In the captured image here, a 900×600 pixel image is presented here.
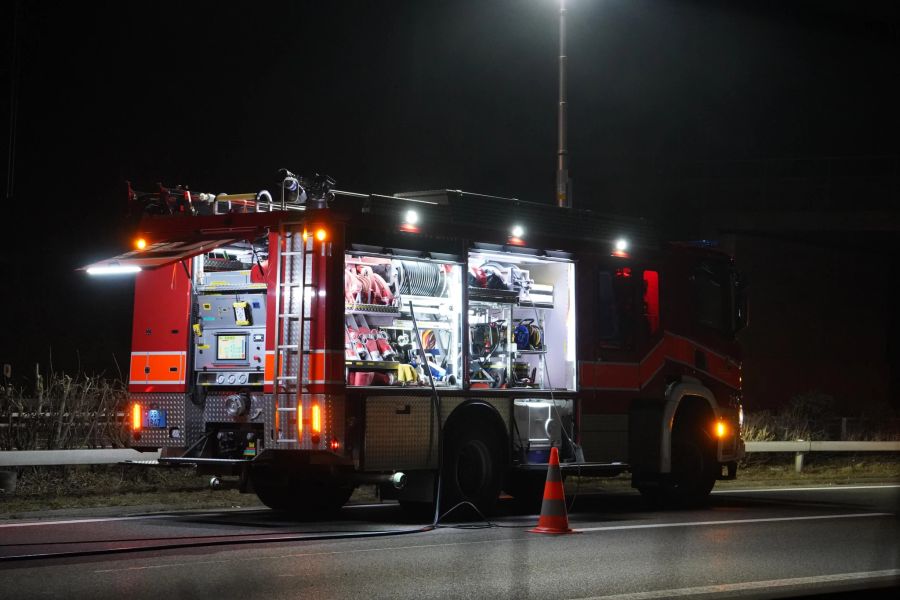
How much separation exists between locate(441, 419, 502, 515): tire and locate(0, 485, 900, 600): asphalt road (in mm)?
332

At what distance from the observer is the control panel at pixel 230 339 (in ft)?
42.0

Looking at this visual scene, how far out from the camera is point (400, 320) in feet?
42.9

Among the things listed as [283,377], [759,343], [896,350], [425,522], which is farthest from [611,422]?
[896,350]

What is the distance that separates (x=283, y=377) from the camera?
1198 cm

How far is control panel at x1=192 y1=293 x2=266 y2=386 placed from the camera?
42.0 ft

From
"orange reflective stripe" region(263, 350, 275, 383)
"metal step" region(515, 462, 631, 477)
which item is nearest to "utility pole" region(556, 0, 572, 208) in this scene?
"metal step" region(515, 462, 631, 477)

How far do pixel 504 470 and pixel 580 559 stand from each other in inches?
134

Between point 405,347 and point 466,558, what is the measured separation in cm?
336

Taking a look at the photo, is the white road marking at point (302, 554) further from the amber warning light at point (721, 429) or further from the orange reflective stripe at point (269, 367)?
the amber warning light at point (721, 429)

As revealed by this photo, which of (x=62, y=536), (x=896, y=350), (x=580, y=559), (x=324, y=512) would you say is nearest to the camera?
(x=580, y=559)

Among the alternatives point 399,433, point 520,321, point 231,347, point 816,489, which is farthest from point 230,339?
point 816,489

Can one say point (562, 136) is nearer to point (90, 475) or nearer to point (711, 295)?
point (711, 295)

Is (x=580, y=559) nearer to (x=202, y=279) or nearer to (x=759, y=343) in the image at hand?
(x=202, y=279)

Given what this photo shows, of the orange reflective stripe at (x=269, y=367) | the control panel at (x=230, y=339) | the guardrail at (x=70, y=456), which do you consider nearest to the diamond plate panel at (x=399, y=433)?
the orange reflective stripe at (x=269, y=367)
